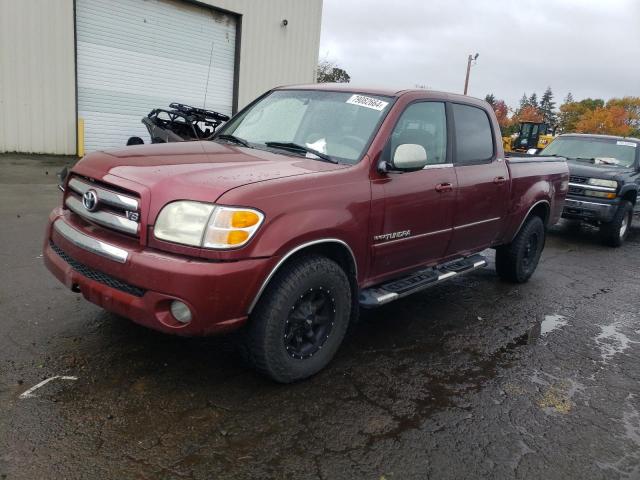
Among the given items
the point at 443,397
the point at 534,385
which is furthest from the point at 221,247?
Result: the point at 534,385

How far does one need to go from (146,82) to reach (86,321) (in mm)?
10915

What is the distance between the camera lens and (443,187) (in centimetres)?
409

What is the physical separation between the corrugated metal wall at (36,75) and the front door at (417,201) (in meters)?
10.3

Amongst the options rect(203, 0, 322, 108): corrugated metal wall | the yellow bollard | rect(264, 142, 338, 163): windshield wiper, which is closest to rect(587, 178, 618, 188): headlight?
rect(264, 142, 338, 163): windshield wiper

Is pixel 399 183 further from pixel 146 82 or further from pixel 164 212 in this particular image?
pixel 146 82

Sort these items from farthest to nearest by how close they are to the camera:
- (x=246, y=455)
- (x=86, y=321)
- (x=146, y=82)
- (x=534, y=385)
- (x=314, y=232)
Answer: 1. (x=146, y=82)
2. (x=86, y=321)
3. (x=534, y=385)
4. (x=314, y=232)
5. (x=246, y=455)

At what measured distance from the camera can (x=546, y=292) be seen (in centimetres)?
576

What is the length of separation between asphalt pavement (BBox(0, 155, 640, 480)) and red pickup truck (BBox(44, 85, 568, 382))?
390mm

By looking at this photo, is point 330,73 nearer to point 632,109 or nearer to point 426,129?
point 426,129

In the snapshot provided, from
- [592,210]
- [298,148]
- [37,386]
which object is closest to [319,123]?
[298,148]

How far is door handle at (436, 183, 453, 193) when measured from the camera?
4.04 metres

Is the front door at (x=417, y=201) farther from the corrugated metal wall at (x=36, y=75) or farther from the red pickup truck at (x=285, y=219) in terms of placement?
the corrugated metal wall at (x=36, y=75)

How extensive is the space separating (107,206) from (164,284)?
2.28 ft

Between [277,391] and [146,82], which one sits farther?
[146,82]
